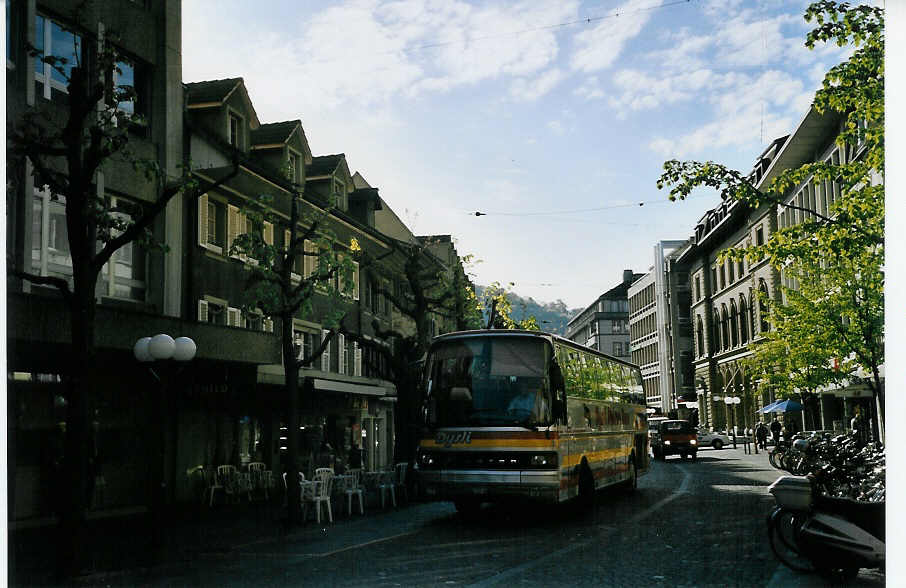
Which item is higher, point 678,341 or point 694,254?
point 694,254

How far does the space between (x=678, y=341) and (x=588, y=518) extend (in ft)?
270

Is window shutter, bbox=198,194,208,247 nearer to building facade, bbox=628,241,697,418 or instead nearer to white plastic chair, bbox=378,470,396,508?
white plastic chair, bbox=378,470,396,508

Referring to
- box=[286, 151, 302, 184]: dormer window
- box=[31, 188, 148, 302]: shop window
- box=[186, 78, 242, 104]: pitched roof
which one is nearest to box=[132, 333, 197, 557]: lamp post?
box=[31, 188, 148, 302]: shop window

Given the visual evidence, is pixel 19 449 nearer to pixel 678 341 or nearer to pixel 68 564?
pixel 68 564

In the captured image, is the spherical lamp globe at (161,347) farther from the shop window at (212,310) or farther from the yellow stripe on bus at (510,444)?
the shop window at (212,310)

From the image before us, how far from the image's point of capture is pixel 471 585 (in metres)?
10.5

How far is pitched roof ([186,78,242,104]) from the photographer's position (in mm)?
26281

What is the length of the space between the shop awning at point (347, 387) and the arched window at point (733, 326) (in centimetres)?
4541

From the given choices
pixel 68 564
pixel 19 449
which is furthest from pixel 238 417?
pixel 68 564

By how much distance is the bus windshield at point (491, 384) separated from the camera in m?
17.3

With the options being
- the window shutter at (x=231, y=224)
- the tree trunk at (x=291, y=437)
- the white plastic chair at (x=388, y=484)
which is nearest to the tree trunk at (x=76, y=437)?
the tree trunk at (x=291, y=437)

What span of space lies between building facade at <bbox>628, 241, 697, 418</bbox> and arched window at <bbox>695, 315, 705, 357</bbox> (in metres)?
7.64

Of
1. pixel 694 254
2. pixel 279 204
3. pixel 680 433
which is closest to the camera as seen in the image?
pixel 279 204

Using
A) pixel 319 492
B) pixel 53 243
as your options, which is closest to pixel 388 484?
pixel 319 492
